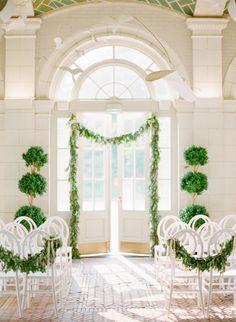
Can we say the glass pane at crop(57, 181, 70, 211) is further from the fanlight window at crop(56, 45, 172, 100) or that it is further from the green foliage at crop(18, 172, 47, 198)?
the fanlight window at crop(56, 45, 172, 100)

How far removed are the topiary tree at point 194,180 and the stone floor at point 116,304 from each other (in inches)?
56.2

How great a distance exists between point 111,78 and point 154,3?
5.13 ft

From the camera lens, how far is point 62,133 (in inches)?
370

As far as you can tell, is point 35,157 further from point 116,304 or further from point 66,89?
point 116,304

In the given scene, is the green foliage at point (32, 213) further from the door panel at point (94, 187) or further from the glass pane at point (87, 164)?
the glass pane at point (87, 164)

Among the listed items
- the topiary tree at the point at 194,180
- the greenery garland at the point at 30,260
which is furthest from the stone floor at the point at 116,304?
the topiary tree at the point at 194,180

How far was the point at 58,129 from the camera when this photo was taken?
9391 millimetres

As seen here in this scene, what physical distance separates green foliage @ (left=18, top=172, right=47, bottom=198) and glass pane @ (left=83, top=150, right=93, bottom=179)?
1021mm

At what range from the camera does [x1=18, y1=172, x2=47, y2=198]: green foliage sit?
852 centimetres

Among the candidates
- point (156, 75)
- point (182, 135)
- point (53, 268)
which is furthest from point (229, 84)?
point (53, 268)

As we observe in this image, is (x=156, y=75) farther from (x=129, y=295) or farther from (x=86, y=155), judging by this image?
(x=86, y=155)

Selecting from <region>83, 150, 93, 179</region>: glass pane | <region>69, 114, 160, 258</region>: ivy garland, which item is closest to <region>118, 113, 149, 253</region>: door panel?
<region>69, 114, 160, 258</region>: ivy garland

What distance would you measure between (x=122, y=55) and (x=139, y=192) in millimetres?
2604

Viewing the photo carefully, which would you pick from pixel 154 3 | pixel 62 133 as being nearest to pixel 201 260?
pixel 62 133
